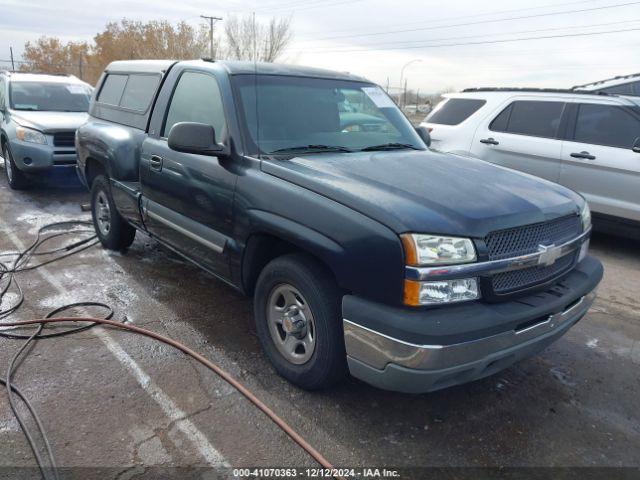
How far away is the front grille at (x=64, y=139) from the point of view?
7.54 meters

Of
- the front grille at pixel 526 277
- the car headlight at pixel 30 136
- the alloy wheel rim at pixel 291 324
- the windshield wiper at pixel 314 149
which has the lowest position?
the alloy wheel rim at pixel 291 324

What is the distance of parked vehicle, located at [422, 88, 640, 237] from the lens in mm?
5863

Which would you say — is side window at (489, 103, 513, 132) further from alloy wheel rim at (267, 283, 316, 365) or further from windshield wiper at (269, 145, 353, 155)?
alloy wheel rim at (267, 283, 316, 365)

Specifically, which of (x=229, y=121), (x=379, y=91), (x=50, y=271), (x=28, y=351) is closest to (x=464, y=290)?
(x=229, y=121)

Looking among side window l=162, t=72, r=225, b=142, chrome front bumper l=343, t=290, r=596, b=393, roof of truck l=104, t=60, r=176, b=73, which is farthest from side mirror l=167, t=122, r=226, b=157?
roof of truck l=104, t=60, r=176, b=73

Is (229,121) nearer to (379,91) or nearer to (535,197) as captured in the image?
(379,91)

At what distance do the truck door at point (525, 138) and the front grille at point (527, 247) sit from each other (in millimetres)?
3799

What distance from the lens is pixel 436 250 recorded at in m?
2.35

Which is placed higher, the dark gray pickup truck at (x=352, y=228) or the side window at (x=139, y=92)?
the side window at (x=139, y=92)

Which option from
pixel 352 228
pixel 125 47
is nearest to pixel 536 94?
pixel 352 228

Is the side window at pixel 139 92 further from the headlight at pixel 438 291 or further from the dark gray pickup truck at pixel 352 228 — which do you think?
the headlight at pixel 438 291

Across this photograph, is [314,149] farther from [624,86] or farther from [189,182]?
[624,86]

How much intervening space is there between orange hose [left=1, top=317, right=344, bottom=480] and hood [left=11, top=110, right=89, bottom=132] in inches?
187

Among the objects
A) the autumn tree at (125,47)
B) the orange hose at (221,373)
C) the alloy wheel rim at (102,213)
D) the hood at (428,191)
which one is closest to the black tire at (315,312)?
the orange hose at (221,373)
